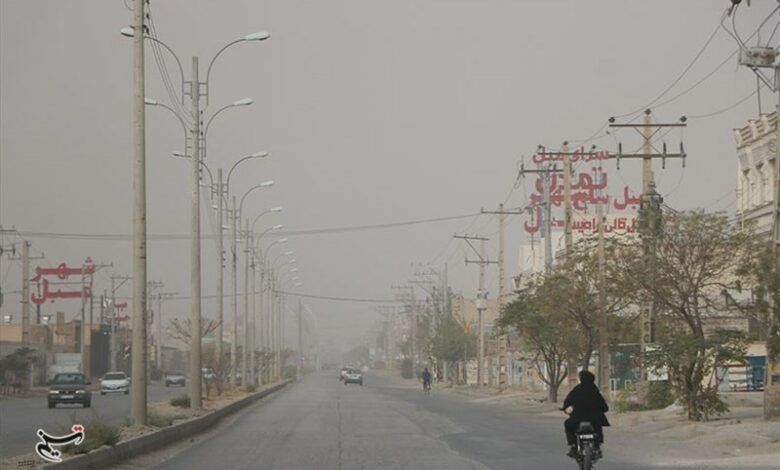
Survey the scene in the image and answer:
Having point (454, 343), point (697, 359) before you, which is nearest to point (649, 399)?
point (697, 359)

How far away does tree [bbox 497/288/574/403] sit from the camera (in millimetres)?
53562

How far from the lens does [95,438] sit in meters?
23.8

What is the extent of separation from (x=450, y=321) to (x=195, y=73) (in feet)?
230

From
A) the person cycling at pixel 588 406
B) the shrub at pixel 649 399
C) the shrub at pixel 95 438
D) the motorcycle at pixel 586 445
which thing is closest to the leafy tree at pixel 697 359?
the shrub at pixel 649 399

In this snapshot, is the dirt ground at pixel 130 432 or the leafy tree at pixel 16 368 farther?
the leafy tree at pixel 16 368

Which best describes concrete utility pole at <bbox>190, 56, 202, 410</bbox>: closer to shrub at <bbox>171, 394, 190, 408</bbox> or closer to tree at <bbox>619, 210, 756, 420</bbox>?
shrub at <bbox>171, 394, 190, 408</bbox>

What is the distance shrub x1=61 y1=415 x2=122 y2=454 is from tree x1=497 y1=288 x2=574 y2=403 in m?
28.9

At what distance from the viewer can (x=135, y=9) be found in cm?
3070

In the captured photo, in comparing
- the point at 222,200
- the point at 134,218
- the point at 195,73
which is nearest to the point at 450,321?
the point at 222,200

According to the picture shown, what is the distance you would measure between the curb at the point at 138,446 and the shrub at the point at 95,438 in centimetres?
15

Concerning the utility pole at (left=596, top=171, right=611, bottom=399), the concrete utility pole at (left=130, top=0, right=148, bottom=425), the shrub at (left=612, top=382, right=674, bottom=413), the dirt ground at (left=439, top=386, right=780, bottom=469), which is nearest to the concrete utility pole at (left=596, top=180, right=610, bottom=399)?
the utility pole at (left=596, top=171, right=611, bottom=399)

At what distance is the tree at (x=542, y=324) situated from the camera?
53.6 meters

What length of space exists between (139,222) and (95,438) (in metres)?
8.11

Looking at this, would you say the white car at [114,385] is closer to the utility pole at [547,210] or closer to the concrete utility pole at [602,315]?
the utility pole at [547,210]
